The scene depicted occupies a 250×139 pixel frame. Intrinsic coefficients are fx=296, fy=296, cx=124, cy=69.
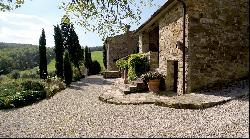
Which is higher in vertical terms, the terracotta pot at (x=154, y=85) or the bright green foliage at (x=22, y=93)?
the terracotta pot at (x=154, y=85)

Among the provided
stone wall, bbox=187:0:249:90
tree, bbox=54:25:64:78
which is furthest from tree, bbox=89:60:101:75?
stone wall, bbox=187:0:249:90

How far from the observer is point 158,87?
1355 centimetres

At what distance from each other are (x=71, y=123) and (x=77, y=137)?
6.56ft

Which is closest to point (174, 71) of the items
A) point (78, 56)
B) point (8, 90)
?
point (8, 90)

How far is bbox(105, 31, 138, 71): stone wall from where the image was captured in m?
30.7

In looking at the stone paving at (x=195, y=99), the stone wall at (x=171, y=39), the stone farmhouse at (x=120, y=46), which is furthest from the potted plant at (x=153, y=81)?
the stone farmhouse at (x=120, y=46)

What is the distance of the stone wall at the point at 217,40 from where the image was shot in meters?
11.3

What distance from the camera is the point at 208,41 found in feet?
37.8

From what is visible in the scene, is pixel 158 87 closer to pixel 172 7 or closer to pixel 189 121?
pixel 172 7

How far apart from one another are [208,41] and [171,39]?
1.95 m

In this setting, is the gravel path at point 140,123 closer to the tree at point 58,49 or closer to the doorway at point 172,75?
the doorway at point 172,75

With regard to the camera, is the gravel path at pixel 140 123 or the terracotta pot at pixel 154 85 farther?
the terracotta pot at pixel 154 85

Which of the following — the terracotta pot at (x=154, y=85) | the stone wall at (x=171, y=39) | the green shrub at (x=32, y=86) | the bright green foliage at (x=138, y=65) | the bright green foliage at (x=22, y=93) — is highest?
the stone wall at (x=171, y=39)

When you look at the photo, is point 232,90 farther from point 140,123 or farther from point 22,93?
point 22,93
